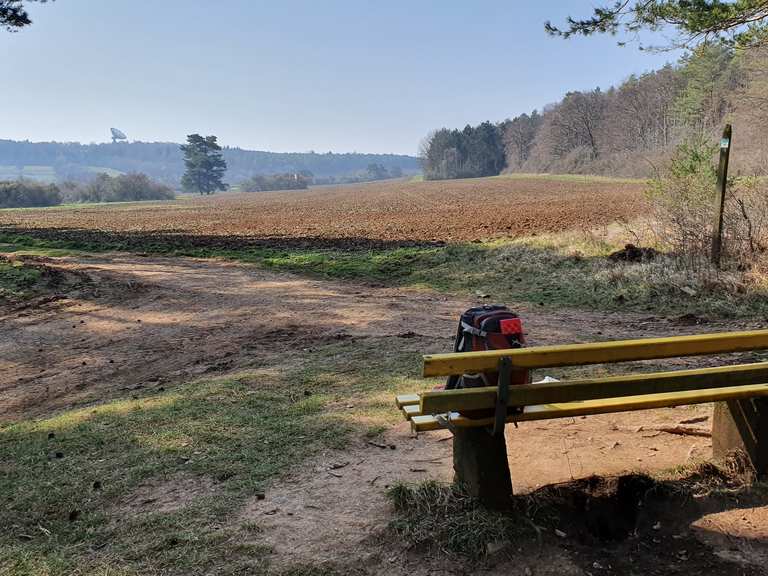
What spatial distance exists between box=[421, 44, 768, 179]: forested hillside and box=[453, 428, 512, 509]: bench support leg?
1018 cm

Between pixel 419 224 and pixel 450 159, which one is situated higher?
pixel 450 159

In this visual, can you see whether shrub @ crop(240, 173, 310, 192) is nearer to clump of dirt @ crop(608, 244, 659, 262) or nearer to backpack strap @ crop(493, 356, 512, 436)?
clump of dirt @ crop(608, 244, 659, 262)

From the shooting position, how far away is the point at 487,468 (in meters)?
2.97

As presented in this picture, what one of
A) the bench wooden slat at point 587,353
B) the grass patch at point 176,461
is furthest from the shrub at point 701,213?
the bench wooden slat at point 587,353

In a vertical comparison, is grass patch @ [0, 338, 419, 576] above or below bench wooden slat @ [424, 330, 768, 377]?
below

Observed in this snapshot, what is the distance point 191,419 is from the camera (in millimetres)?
4703

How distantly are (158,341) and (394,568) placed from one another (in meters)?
6.39

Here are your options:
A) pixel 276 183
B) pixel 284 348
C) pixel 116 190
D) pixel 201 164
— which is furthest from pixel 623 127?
pixel 201 164

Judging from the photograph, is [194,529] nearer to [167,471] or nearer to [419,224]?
[167,471]

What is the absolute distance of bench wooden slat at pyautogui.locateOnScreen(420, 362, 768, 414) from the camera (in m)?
2.73

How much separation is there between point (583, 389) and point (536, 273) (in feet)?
29.5

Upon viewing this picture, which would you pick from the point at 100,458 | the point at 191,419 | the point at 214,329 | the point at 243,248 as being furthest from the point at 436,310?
the point at 243,248

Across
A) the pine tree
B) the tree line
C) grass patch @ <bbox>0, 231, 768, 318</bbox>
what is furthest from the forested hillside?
the tree line

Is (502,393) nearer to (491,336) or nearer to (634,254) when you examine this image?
(491,336)
